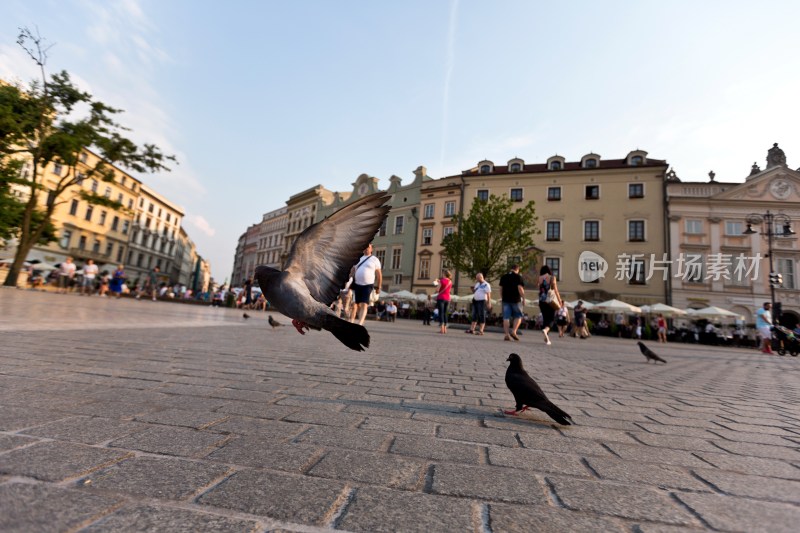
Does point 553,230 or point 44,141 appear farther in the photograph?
point 553,230

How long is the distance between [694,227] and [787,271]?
6.88 meters

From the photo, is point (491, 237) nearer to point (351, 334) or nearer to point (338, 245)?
point (338, 245)

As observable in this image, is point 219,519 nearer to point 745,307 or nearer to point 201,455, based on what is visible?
point 201,455

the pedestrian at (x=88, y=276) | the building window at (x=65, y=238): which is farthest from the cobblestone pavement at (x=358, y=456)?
the building window at (x=65, y=238)

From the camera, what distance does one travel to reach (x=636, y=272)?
104 ft

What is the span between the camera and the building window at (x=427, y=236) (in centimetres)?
4103

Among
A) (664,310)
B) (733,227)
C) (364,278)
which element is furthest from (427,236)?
(364,278)

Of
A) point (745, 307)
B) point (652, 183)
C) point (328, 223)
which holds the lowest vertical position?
point (328, 223)

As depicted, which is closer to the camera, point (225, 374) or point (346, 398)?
point (346, 398)

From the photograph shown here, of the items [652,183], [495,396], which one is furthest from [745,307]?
[495,396]

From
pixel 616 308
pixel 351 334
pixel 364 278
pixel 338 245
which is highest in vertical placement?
pixel 616 308

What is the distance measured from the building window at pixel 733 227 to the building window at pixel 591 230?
903 centimetres

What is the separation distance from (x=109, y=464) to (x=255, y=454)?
0.52 metres

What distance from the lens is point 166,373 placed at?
3.27m
